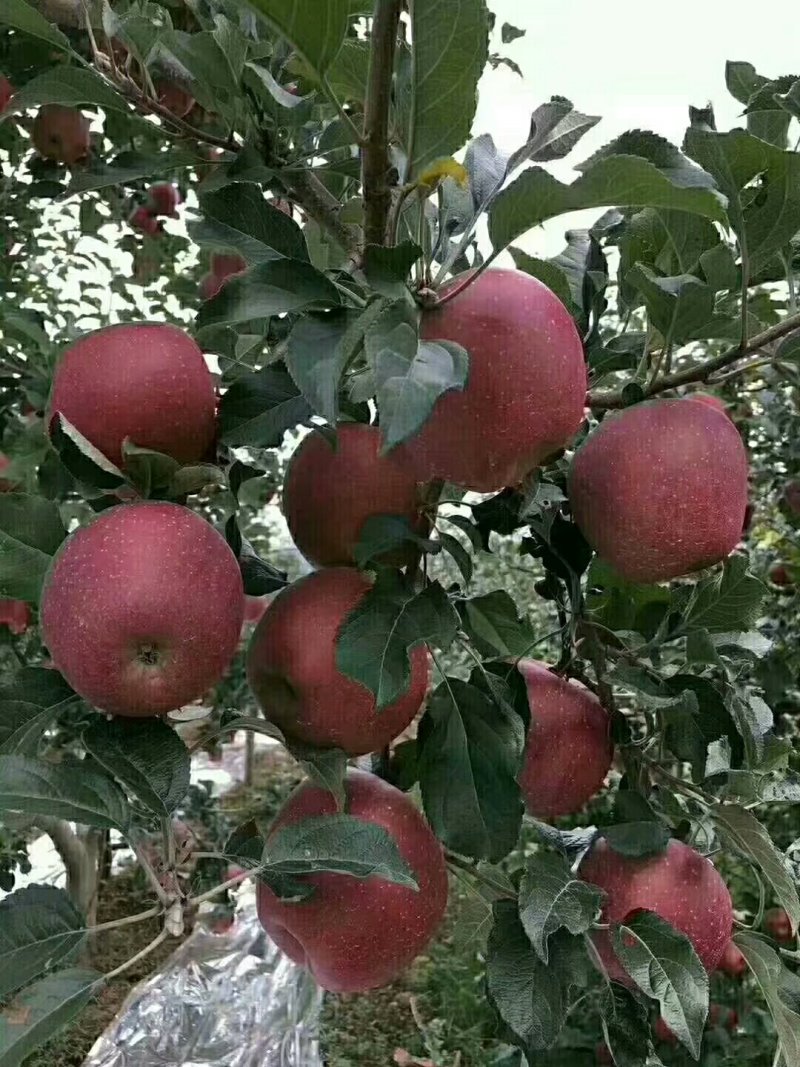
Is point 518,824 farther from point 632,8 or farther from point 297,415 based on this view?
point 632,8

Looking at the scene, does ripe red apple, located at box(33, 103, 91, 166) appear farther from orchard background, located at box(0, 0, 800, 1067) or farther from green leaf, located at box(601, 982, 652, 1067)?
green leaf, located at box(601, 982, 652, 1067)

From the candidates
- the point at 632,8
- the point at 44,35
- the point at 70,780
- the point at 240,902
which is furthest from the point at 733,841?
the point at 632,8

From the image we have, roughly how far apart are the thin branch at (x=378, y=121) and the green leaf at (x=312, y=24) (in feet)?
0.05

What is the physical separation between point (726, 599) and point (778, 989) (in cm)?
29

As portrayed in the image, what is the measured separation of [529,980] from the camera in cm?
60

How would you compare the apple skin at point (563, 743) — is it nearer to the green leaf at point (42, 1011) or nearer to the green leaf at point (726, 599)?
the green leaf at point (726, 599)

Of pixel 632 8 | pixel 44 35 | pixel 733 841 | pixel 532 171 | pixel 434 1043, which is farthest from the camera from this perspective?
pixel 632 8

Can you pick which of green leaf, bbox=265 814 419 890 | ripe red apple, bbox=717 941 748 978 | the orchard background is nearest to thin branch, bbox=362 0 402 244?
the orchard background

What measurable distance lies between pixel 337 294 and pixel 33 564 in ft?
0.91

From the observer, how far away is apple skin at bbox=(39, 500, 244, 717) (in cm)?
54

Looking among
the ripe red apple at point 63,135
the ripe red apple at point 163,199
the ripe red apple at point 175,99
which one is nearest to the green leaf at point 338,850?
Answer: the ripe red apple at point 175,99

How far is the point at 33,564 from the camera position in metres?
0.62

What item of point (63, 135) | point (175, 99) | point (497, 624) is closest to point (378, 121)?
point (497, 624)

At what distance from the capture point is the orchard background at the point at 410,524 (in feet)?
1.62
